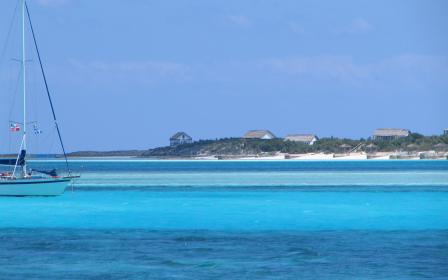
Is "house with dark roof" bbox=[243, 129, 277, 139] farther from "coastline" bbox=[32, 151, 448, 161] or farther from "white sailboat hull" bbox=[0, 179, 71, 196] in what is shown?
"white sailboat hull" bbox=[0, 179, 71, 196]

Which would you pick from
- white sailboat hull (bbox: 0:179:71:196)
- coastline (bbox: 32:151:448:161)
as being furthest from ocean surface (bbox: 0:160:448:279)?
coastline (bbox: 32:151:448:161)

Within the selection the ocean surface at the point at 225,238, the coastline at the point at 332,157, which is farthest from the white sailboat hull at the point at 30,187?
the coastline at the point at 332,157

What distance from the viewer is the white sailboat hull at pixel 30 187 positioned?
40.6m

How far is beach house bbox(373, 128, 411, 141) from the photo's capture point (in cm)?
15575

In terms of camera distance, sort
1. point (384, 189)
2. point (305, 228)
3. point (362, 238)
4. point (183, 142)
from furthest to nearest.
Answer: point (183, 142) → point (384, 189) → point (305, 228) → point (362, 238)

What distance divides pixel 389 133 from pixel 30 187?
121688 mm

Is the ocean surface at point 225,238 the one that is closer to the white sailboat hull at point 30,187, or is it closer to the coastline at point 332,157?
the white sailboat hull at point 30,187

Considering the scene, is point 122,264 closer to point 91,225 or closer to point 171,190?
point 91,225

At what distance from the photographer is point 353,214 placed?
3175 centimetres

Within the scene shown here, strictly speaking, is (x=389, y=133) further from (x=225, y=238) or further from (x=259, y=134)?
(x=225, y=238)

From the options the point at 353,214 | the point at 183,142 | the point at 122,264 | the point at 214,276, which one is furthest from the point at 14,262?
the point at 183,142

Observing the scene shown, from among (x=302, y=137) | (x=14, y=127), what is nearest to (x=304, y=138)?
(x=302, y=137)

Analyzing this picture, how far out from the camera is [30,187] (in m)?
40.8

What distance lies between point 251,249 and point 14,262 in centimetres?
522
